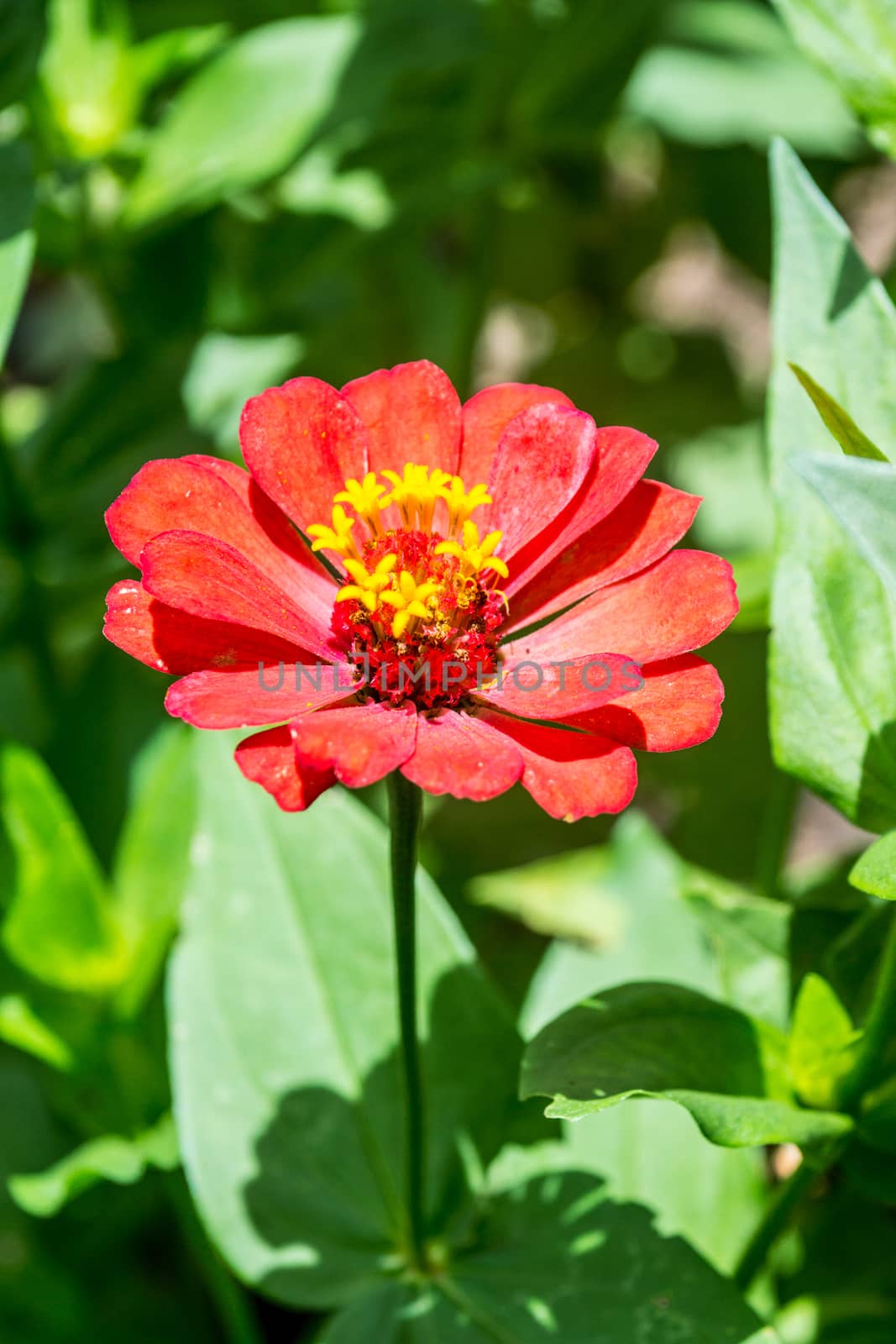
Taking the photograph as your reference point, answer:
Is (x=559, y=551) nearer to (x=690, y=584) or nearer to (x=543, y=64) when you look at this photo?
(x=690, y=584)

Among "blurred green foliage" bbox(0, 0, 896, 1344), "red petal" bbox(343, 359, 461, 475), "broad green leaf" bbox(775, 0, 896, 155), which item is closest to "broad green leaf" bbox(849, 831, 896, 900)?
"blurred green foliage" bbox(0, 0, 896, 1344)

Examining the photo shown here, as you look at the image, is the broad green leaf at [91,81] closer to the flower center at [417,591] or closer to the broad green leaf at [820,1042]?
the flower center at [417,591]

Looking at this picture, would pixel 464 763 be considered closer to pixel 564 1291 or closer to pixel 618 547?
pixel 618 547

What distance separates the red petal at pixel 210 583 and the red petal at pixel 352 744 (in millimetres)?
71

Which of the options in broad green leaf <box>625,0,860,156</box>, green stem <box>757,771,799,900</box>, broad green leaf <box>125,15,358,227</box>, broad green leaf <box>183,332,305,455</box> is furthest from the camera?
broad green leaf <box>625,0,860,156</box>

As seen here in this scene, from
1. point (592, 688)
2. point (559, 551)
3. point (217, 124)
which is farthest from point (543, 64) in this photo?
point (592, 688)

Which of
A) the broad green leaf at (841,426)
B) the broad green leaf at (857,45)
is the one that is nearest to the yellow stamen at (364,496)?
the broad green leaf at (841,426)

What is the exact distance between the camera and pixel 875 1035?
2.62ft

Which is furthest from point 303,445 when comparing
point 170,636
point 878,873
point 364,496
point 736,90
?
point 736,90

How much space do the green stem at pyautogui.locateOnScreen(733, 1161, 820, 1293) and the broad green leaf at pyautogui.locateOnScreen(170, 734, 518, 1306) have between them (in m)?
0.18

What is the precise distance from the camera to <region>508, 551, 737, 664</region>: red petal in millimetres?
696

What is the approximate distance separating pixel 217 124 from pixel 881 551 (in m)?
0.93

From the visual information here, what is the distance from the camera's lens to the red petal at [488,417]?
2.72 ft

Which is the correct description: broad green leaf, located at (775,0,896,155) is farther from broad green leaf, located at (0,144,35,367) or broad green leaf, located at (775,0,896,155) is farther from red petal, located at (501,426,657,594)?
broad green leaf, located at (0,144,35,367)
